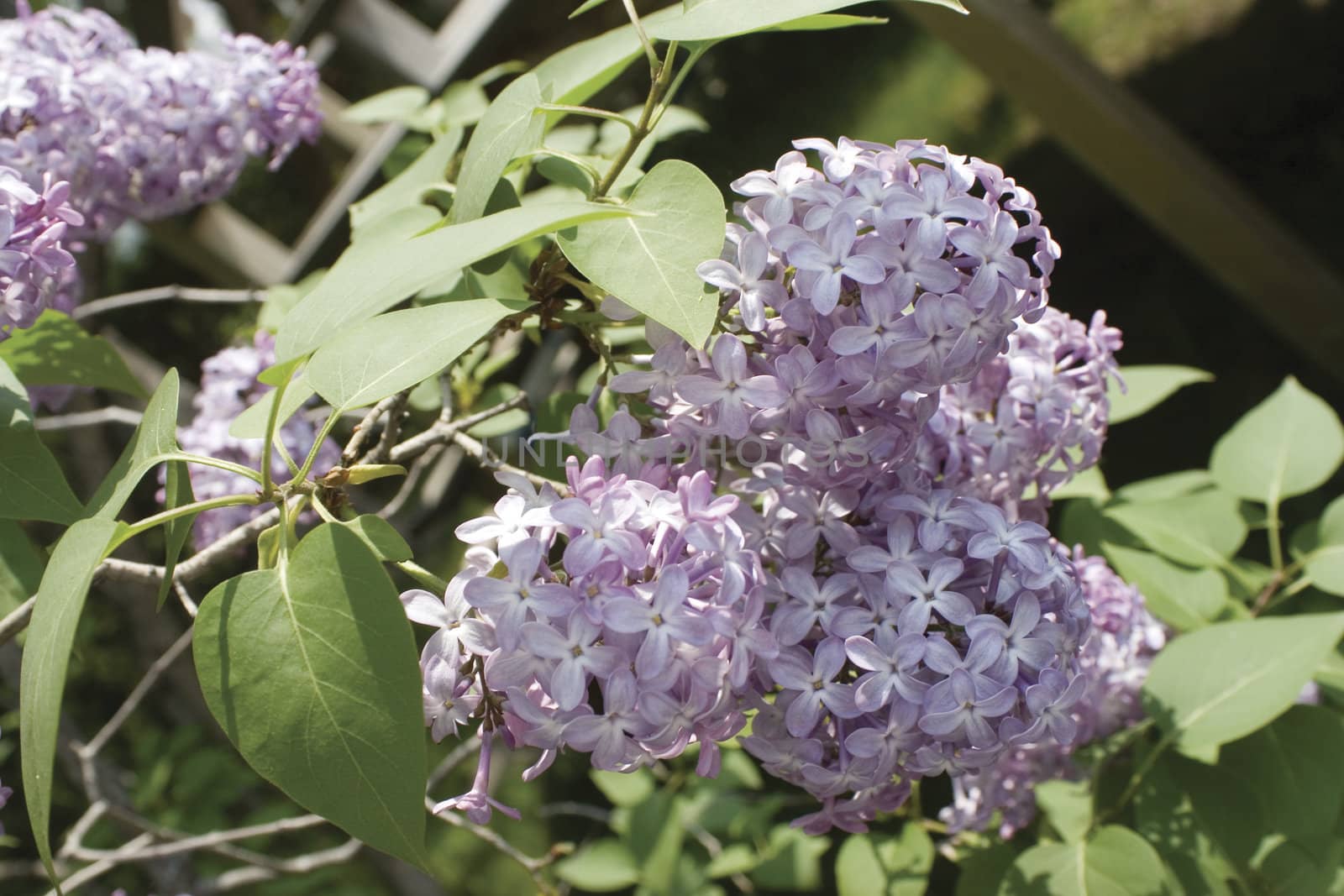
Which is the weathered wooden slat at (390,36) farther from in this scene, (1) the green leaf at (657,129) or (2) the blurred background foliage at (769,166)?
(1) the green leaf at (657,129)

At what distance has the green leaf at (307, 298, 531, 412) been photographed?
0.44m

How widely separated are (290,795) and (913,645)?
261mm

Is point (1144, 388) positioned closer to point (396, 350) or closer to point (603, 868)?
point (396, 350)

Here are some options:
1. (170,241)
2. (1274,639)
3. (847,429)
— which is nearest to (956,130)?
(170,241)

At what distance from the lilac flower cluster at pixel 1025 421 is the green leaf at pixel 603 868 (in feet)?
2.72

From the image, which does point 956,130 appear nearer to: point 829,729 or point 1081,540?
point 1081,540

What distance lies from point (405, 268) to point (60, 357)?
1.32 ft

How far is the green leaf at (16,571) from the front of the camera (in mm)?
533

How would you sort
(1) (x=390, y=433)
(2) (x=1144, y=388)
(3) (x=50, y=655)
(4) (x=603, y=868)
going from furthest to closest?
1. (4) (x=603, y=868)
2. (2) (x=1144, y=388)
3. (1) (x=390, y=433)
4. (3) (x=50, y=655)

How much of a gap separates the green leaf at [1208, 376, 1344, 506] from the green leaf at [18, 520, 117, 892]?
0.90 metres

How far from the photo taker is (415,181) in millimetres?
763

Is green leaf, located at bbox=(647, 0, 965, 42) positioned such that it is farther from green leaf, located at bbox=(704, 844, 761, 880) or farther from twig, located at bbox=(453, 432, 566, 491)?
green leaf, located at bbox=(704, 844, 761, 880)

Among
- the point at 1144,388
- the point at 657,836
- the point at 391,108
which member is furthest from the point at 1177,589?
the point at 391,108

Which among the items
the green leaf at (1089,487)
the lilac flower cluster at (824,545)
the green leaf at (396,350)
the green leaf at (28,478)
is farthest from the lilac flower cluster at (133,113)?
the green leaf at (1089,487)
